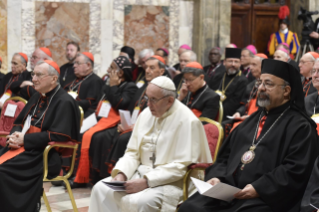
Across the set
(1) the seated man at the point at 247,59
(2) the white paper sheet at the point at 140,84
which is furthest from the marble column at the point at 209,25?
(2) the white paper sheet at the point at 140,84

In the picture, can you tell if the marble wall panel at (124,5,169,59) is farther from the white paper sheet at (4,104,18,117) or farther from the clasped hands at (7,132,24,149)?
the clasped hands at (7,132,24,149)

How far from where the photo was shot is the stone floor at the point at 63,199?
16.9 ft

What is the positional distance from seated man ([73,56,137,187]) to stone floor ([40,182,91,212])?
28cm

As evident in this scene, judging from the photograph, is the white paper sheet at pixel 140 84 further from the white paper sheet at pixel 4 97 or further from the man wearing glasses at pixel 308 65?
the man wearing glasses at pixel 308 65

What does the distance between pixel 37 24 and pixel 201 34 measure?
355 cm

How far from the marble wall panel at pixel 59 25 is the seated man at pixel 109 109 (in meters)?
3.16

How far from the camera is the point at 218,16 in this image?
10273 millimetres

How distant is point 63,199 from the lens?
220 inches

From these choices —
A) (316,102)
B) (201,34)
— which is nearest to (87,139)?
(316,102)

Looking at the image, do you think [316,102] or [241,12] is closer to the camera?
[316,102]

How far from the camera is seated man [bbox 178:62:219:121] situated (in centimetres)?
572

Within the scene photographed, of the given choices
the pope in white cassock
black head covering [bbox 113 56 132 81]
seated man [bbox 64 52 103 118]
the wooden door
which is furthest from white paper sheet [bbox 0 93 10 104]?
the wooden door

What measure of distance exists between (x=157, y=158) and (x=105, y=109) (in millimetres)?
2822

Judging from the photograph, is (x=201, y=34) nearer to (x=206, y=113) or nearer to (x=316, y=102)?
(x=206, y=113)
